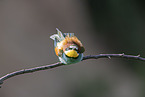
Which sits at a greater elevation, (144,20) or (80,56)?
(144,20)

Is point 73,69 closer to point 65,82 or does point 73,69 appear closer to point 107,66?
point 65,82

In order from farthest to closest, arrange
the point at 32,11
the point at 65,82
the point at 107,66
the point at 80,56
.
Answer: the point at 107,66
the point at 65,82
the point at 32,11
the point at 80,56

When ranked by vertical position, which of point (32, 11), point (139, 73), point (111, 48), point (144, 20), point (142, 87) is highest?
point (32, 11)

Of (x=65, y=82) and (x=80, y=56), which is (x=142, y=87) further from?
(x=80, y=56)

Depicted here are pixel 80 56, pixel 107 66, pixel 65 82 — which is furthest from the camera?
pixel 107 66

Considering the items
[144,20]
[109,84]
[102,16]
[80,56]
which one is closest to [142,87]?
[109,84]

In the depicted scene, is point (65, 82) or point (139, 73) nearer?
point (65, 82)
